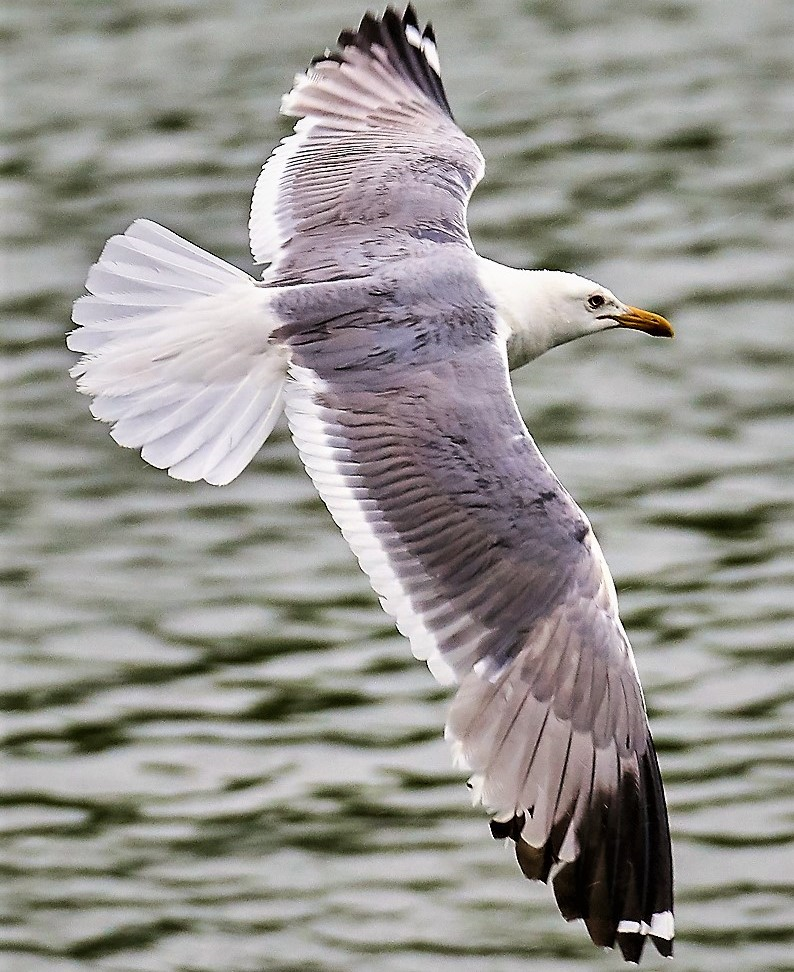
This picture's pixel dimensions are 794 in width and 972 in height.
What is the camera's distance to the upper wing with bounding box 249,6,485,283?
6.14 meters

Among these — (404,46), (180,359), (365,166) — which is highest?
(404,46)

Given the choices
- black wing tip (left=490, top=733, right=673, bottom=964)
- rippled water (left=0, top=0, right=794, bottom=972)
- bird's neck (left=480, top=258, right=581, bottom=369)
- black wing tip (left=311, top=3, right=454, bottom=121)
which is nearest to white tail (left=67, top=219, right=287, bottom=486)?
bird's neck (left=480, top=258, right=581, bottom=369)

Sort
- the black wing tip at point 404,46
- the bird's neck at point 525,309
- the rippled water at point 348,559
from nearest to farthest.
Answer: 1. the bird's neck at point 525,309
2. the rippled water at point 348,559
3. the black wing tip at point 404,46

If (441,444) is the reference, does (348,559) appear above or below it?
below

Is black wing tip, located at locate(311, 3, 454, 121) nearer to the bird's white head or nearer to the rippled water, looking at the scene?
the bird's white head

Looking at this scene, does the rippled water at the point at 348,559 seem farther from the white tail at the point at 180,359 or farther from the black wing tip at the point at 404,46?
the black wing tip at the point at 404,46

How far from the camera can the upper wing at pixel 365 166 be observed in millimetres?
6137

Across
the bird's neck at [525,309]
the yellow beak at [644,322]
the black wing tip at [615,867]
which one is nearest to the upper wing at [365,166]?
the bird's neck at [525,309]

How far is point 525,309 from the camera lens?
19.6 ft

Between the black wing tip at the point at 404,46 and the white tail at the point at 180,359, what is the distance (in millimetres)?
1572

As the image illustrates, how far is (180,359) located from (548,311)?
1.00 metres

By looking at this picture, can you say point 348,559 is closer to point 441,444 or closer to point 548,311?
point 548,311

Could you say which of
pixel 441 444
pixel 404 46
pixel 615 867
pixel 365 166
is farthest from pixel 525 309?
pixel 404 46

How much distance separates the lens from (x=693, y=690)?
25.9 ft
